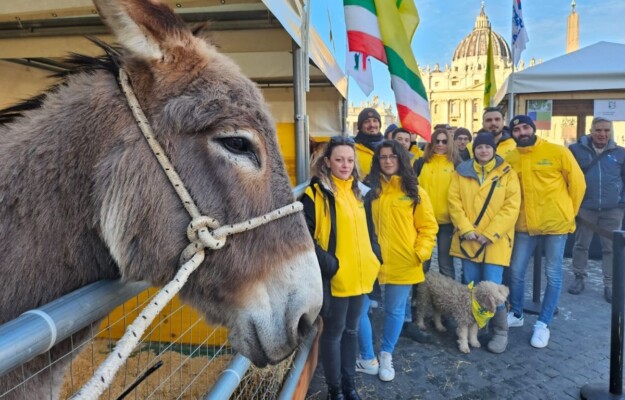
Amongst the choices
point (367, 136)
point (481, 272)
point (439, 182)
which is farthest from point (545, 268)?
point (367, 136)

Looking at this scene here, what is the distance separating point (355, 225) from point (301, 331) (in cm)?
191

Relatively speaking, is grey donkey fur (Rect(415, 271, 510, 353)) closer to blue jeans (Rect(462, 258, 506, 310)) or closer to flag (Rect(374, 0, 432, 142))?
blue jeans (Rect(462, 258, 506, 310))

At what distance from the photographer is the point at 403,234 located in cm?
410

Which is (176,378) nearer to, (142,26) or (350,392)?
(350,392)

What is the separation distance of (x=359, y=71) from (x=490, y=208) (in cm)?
237

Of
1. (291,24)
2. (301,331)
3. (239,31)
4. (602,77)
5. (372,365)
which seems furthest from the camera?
(602,77)

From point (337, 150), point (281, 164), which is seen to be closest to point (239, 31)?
point (337, 150)

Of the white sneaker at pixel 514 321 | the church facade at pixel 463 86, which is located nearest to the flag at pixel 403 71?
the white sneaker at pixel 514 321

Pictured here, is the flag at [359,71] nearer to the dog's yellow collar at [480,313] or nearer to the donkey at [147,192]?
the dog's yellow collar at [480,313]

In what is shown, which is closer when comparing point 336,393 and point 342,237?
point 342,237

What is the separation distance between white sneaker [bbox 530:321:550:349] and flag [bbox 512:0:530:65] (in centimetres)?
651

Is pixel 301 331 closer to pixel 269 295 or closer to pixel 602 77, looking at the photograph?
pixel 269 295

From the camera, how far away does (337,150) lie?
137 inches

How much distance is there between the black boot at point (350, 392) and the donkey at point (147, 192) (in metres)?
2.34
